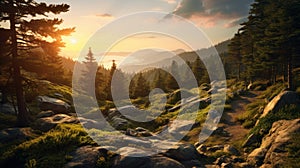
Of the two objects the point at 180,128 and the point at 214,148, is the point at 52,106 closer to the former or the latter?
the point at 180,128

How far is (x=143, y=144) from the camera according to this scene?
49.1ft

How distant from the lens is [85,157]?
1308 cm

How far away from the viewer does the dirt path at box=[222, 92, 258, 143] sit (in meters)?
19.6

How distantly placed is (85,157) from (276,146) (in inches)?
423

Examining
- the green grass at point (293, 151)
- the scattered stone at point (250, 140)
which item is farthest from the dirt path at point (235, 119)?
the green grass at point (293, 151)

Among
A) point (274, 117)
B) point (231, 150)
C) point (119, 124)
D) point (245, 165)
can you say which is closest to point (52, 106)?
point (119, 124)

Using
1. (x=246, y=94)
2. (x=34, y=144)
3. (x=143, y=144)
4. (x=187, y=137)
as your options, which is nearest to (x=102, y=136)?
(x=143, y=144)

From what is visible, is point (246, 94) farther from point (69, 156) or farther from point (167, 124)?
point (69, 156)

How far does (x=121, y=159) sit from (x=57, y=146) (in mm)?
4090

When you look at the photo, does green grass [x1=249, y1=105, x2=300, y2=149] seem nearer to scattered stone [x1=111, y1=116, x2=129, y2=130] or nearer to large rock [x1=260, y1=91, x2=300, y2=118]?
large rock [x1=260, y1=91, x2=300, y2=118]

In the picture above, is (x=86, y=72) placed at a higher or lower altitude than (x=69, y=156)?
higher

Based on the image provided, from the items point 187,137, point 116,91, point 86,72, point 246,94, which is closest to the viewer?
point 187,137

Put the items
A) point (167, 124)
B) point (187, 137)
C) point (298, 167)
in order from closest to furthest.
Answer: point (298, 167), point (187, 137), point (167, 124)

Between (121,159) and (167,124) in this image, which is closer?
(121,159)
